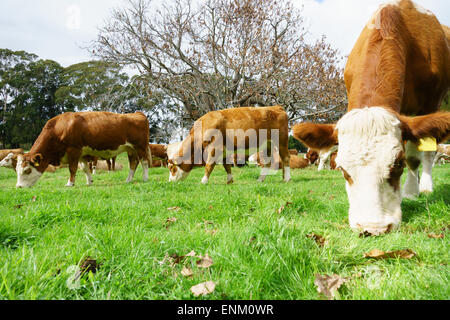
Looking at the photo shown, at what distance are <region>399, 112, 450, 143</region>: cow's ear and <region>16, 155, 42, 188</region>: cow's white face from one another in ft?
30.2

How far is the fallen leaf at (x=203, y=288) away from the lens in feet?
4.74

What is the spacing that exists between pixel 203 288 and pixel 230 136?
7.36 meters

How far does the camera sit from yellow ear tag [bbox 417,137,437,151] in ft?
9.34

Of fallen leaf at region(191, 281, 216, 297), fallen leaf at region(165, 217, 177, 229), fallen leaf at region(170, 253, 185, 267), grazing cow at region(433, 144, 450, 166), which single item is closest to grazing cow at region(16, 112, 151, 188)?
fallen leaf at region(165, 217, 177, 229)

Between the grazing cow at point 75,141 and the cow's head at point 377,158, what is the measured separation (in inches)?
312

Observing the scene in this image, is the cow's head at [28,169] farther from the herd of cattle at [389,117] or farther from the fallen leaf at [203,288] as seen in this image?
the fallen leaf at [203,288]

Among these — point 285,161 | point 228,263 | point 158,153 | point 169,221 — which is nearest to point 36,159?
point 169,221

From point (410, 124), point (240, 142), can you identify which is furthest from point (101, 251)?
point (240, 142)

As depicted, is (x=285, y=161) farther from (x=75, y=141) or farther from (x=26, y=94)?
(x=26, y=94)

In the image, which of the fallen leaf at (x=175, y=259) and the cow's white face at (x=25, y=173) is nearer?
the fallen leaf at (x=175, y=259)

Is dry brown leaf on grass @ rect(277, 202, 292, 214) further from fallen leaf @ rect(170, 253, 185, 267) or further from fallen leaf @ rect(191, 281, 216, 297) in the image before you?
fallen leaf @ rect(191, 281, 216, 297)

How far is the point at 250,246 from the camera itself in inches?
75.6

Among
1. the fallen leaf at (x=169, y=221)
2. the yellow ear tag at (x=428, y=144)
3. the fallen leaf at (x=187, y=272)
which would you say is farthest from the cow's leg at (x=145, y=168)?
the fallen leaf at (x=187, y=272)
